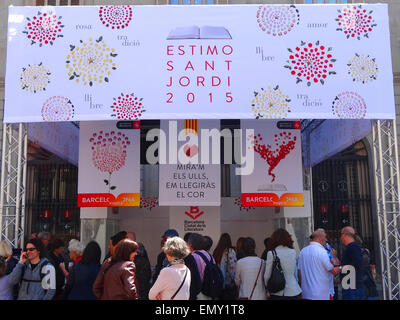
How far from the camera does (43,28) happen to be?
324 inches

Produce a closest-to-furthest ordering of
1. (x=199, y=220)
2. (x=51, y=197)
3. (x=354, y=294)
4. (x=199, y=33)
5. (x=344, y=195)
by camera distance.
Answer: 1. (x=354, y=294)
2. (x=199, y=33)
3. (x=199, y=220)
4. (x=344, y=195)
5. (x=51, y=197)

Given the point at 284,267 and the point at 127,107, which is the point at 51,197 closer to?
the point at 127,107

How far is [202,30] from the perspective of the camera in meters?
8.30

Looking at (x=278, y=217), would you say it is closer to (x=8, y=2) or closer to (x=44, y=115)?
(x=44, y=115)

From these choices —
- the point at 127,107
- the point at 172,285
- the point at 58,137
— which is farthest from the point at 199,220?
the point at 172,285

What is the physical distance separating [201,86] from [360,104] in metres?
2.68

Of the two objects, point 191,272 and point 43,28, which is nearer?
point 191,272

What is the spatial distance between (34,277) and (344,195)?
1066 cm

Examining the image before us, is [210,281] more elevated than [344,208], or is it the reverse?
[344,208]

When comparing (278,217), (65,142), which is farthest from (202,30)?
(278,217)

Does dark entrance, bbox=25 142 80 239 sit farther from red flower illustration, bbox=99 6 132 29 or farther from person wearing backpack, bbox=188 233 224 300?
person wearing backpack, bbox=188 233 224 300

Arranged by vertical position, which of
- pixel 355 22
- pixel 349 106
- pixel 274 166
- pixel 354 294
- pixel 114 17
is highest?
pixel 114 17

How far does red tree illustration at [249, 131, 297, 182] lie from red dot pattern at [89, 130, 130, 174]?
9.14ft

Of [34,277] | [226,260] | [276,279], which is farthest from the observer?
[226,260]
